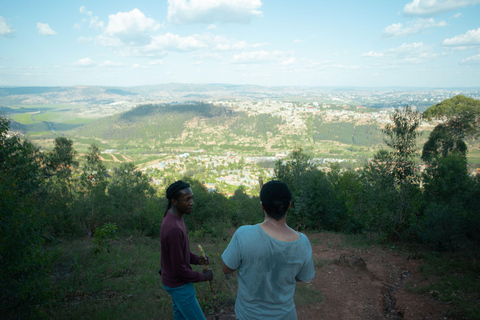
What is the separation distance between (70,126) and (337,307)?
4397 inches

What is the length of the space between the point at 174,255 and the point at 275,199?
1.13 m

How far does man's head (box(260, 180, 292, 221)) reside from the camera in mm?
1774

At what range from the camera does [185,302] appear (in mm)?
2416

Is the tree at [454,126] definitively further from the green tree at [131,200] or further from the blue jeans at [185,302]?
the blue jeans at [185,302]

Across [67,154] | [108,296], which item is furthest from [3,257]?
[67,154]

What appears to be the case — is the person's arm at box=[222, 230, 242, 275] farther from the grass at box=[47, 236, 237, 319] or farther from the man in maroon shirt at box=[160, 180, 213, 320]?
the grass at box=[47, 236, 237, 319]

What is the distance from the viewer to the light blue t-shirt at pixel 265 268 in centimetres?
172

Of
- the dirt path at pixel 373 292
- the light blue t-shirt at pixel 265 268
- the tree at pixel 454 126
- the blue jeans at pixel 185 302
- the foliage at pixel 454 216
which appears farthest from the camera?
the tree at pixel 454 126

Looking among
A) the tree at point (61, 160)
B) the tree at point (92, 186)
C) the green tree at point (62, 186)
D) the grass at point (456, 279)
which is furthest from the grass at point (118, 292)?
the tree at point (61, 160)

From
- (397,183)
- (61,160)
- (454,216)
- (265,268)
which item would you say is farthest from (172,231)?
(61,160)

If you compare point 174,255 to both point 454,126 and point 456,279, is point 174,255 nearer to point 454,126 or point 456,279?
point 456,279

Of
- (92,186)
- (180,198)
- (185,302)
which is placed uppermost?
(180,198)

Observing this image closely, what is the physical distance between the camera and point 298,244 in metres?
1.77

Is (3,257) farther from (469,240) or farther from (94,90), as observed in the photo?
(94,90)
